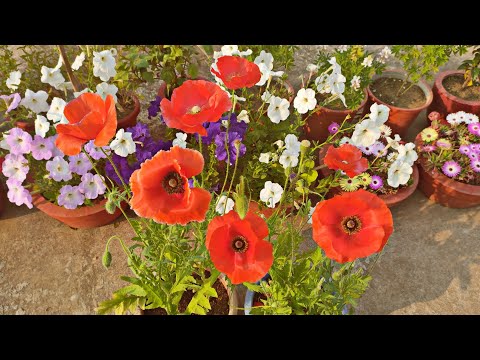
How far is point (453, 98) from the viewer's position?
3.32 metres

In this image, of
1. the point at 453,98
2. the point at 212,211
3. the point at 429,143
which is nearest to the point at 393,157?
the point at 429,143

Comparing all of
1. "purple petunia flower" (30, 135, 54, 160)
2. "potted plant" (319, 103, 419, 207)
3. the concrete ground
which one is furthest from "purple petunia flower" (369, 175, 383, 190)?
"purple petunia flower" (30, 135, 54, 160)

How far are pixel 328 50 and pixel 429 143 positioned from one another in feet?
4.82

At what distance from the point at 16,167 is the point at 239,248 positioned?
1.74 meters

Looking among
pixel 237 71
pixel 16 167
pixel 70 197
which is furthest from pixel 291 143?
pixel 16 167

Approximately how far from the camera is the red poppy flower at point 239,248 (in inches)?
50.4

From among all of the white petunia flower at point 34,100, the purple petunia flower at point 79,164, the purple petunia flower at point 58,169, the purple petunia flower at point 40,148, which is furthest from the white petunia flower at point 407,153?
the white petunia flower at point 34,100

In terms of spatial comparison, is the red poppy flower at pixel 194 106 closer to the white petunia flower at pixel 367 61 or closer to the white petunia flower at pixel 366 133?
the white petunia flower at pixel 366 133

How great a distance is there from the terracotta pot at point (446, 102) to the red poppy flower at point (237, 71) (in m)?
2.39

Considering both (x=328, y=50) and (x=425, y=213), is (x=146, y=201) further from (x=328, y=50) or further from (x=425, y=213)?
(x=328, y=50)

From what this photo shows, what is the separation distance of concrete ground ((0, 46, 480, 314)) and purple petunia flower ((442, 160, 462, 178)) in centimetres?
30

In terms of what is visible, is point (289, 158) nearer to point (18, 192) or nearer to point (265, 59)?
point (265, 59)

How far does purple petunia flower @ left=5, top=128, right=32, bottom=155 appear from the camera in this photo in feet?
7.90

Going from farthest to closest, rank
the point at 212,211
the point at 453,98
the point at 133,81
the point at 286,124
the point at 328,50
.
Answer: the point at 328,50, the point at 453,98, the point at 133,81, the point at 286,124, the point at 212,211
